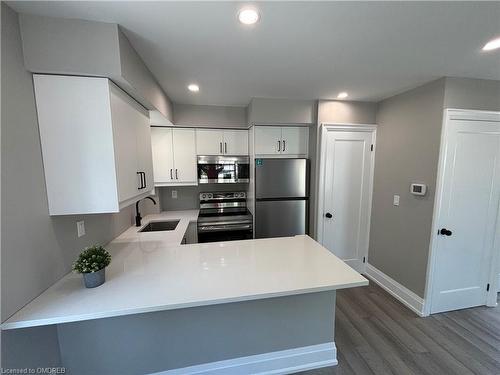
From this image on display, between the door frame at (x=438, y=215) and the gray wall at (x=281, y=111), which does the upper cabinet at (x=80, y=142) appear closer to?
the gray wall at (x=281, y=111)

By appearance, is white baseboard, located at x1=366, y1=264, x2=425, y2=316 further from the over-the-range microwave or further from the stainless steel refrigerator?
the over-the-range microwave

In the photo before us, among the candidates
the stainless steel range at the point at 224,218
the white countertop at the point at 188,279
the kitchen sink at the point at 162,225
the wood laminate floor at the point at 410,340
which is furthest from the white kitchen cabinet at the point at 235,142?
the wood laminate floor at the point at 410,340

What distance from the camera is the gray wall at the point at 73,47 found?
1.16 metres

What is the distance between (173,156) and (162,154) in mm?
156

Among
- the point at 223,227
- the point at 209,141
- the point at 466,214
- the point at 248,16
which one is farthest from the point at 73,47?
the point at 466,214

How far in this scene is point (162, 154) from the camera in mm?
3059

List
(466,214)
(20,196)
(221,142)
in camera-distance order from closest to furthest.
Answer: (20,196), (466,214), (221,142)

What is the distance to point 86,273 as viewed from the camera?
4.14 ft

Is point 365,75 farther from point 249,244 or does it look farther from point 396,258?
point 396,258

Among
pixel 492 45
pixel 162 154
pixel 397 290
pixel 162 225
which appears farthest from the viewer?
pixel 162 154

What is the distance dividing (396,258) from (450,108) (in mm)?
1785

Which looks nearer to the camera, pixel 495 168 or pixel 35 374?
pixel 35 374

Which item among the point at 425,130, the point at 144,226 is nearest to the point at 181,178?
the point at 144,226

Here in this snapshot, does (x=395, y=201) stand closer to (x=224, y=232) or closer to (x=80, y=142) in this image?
(x=224, y=232)
